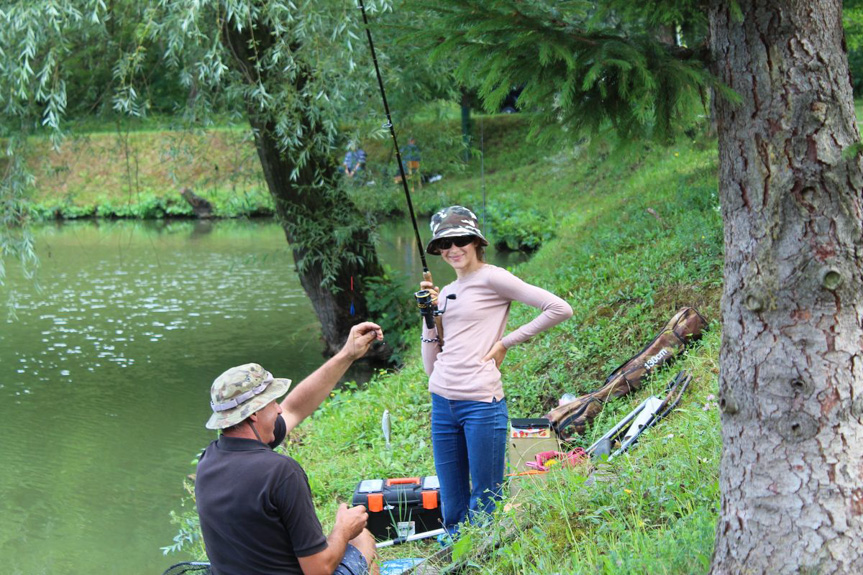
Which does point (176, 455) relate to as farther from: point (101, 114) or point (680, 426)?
point (680, 426)

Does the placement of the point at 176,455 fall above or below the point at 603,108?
below

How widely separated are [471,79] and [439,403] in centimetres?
148

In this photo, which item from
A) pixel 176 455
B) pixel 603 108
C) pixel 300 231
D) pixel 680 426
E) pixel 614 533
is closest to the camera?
pixel 603 108

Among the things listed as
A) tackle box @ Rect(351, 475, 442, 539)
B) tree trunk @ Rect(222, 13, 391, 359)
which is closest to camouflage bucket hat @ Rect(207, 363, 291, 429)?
tackle box @ Rect(351, 475, 442, 539)

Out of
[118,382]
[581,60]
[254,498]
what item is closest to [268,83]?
[118,382]

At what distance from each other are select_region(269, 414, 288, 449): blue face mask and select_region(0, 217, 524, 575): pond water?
2809mm

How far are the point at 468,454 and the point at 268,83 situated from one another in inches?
225

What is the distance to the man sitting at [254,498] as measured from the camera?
3.01 m

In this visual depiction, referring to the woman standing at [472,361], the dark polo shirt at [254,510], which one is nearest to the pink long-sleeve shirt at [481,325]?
the woman standing at [472,361]

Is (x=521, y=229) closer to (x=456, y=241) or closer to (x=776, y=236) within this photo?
(x=456, y=241)

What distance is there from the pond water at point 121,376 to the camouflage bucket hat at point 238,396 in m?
3.17

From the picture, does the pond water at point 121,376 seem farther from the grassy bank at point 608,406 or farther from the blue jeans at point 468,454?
the blue jeans at point 468,454

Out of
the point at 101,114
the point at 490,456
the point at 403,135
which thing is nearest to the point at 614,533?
the point at 490,456

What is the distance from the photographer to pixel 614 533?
11.3ft
